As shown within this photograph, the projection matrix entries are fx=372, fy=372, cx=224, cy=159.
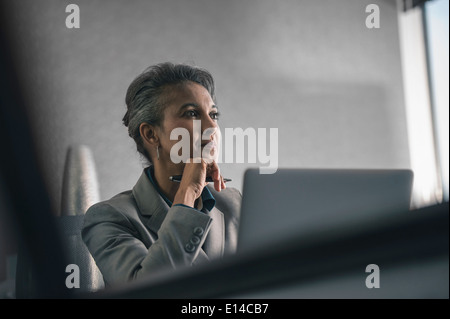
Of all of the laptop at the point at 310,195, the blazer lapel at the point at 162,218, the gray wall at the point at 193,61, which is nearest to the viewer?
the laptop at the point at 310,195

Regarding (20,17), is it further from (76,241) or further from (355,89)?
(355,89)

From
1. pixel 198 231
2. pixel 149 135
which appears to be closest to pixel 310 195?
pixel 198 231

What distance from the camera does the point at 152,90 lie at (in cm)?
71

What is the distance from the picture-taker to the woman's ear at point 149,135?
684 millimetres

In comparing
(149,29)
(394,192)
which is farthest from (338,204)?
(149,29)

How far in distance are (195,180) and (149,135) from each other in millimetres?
132

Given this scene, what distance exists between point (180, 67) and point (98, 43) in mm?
222

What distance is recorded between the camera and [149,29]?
0.85 metres

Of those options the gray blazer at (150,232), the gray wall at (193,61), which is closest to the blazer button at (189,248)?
the gray blazer at (150,232)

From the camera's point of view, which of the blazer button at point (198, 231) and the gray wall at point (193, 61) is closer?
the blazer button at point (198, 231)

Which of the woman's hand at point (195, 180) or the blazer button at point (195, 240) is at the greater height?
the woman's hand at point (195, 180)

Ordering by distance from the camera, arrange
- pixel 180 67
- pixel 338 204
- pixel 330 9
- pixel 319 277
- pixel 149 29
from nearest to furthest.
Result: pixel 319 277 < pixel 338 204 < pixel 180 67 < pixel 149 29 < pixel 330 9

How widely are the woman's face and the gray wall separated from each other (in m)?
0.06

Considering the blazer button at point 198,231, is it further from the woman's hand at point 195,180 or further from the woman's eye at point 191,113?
the woman's eye at point 191,113
